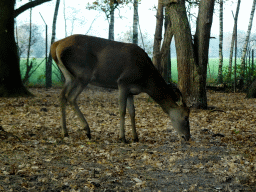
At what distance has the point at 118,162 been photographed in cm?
510

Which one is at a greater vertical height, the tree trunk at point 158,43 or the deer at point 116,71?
the tree trunk at point 158,43

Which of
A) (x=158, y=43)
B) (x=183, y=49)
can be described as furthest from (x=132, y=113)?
(x=158, y=43)

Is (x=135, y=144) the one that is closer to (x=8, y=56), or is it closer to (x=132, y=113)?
(x=132, y=113)

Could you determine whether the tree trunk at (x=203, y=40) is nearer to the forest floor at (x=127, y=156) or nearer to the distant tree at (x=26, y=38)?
the forest floor at (x=127, y=156)

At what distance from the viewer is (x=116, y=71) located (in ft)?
20.6

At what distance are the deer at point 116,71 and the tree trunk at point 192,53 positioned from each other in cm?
416

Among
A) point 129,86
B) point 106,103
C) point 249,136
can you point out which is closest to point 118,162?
point 129,86

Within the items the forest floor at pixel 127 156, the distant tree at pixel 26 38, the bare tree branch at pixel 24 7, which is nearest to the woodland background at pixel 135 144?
the forest floor at pixel 127 156

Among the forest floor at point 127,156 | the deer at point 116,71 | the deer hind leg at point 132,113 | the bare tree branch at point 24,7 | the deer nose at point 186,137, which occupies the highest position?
the bare tree branch at point 24,7

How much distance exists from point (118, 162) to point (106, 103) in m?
7.32

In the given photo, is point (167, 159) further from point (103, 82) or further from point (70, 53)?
point (70, 53)

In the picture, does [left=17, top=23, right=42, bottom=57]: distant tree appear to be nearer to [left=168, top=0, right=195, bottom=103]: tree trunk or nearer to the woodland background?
the woodland background

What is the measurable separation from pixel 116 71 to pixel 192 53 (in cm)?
484

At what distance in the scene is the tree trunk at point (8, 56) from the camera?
1277 cm
